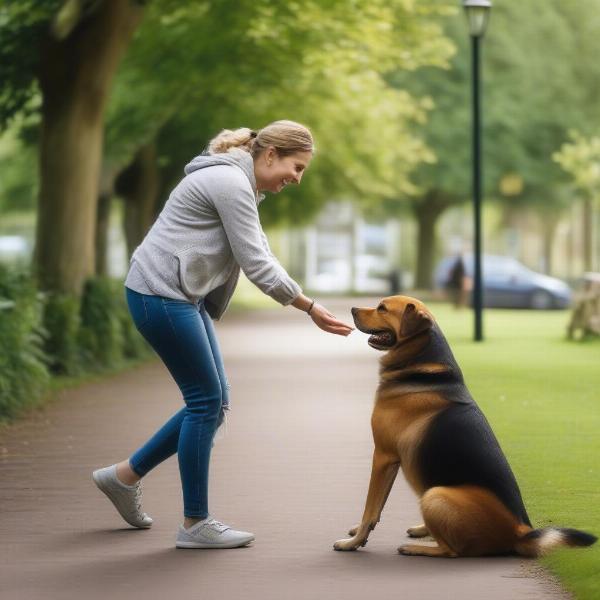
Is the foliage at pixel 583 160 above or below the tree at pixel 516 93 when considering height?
below

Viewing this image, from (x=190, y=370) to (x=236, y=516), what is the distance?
1.38m

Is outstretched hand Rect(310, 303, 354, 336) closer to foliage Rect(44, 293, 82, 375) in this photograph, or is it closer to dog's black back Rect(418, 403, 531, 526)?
dog's black back Rect(418, 403, 531, 526)

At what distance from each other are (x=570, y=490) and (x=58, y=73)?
479 inches

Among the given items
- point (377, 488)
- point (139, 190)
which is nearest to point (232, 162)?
point (377, 488)

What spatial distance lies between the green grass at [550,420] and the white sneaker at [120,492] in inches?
76.1

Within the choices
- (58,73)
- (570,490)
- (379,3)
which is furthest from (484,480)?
(379,3)

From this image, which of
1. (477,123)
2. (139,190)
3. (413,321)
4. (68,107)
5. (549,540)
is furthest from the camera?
(139,190)

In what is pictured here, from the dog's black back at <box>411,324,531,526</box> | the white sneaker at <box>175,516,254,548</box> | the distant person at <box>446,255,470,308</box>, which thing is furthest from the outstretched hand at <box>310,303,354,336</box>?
the distant person at <box>446,255,470,308</box>

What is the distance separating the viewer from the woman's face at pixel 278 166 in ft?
23.5

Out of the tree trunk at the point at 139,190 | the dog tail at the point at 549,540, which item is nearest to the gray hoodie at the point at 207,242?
the dog tail at the point at 549,540

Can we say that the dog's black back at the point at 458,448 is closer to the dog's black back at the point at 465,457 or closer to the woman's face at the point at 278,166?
the dog's black back at the point at 465,457

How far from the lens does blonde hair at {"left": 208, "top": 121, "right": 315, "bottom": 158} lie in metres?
7.11

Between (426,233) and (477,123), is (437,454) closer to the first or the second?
(477,123)

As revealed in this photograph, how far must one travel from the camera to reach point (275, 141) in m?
7.12
